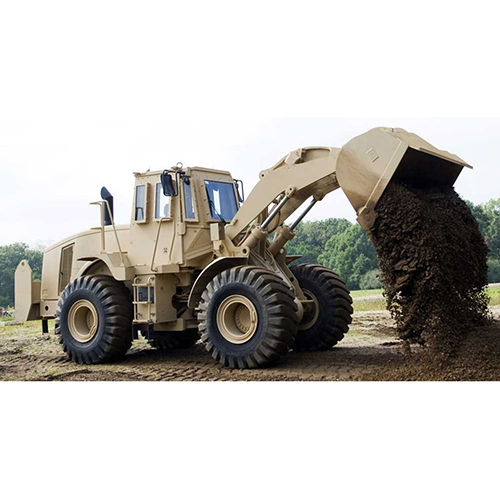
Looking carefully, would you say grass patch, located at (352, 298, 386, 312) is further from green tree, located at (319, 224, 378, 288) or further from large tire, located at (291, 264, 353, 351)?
large tire, located at (291, 264, 353, 351)

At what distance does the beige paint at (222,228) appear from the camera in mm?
8484

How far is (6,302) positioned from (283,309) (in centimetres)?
1221

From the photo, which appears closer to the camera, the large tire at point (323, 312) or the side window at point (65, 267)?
the large tire at point (323, 312)

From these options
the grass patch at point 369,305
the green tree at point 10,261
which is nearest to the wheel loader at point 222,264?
the green tree at point 10,261

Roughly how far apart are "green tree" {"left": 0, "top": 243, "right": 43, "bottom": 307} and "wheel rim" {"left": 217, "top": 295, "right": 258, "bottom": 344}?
20.0ft

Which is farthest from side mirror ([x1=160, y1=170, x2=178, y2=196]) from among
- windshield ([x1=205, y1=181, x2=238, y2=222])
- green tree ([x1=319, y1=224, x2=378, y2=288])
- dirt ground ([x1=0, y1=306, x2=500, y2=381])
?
green tree ([x1=319, y1=224, x2=378, y2=288])

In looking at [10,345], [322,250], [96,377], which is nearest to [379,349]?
[96,377]

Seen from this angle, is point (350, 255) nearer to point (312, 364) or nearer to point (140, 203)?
point (140, 203)

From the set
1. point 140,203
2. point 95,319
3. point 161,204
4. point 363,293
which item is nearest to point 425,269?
point 161,204

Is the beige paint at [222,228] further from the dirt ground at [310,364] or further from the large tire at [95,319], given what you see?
the dirt ground at [310,364]

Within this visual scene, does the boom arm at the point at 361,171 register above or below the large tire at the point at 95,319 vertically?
above

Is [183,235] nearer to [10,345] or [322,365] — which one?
[322,365]

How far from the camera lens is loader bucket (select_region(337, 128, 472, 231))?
827 cm

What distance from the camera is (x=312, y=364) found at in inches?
372
